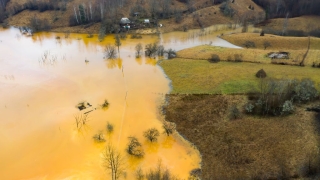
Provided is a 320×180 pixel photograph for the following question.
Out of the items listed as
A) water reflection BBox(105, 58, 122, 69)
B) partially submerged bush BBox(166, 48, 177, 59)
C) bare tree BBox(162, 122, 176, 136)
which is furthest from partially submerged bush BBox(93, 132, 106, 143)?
partially submerged bush BBox(166, 48, 177, 59)

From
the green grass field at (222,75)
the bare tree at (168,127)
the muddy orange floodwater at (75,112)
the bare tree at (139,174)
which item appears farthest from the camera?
the green grass field at (222,75)

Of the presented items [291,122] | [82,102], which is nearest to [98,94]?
[82,102]

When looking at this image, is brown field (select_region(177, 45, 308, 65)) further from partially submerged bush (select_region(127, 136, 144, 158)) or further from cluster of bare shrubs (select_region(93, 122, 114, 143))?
partially submerged bush (select_region(127, 136, 144, 158))

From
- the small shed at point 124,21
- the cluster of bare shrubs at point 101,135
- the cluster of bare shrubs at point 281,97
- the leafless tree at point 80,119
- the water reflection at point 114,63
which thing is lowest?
the cluster of bare shrubs at point 101,135

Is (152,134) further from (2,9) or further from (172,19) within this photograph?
(2,9)

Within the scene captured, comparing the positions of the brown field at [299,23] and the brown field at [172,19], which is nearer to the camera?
the brown field at [299,23]

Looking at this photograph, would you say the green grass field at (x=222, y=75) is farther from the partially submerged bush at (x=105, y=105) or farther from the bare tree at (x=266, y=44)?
the bare tree at (x=266, y=44)

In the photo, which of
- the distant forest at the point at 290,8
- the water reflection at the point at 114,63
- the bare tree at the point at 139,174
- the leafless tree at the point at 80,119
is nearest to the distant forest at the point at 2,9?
the water reflection at the point at 114,63

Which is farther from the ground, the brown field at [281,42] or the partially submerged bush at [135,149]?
the brown field at [281,42]
